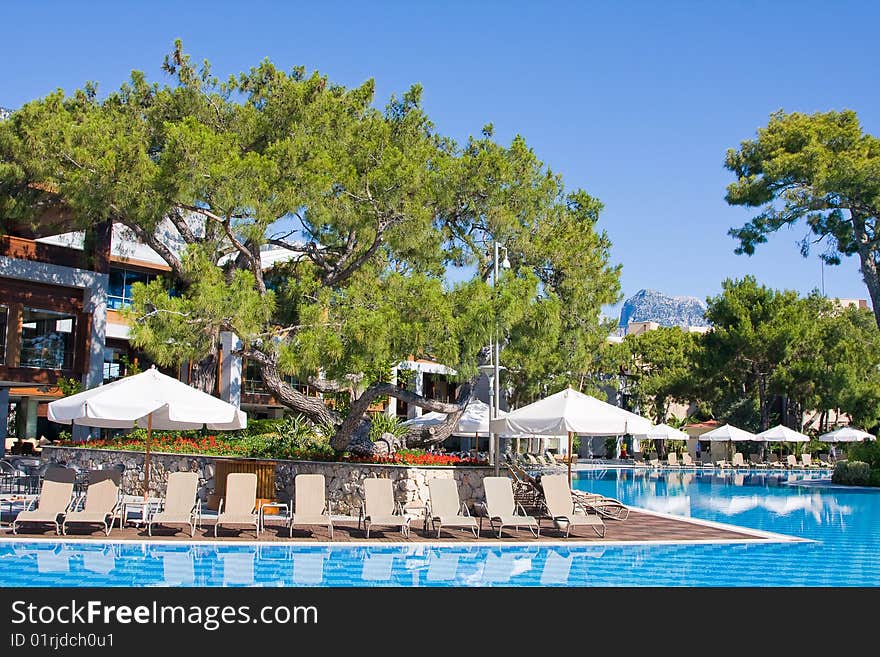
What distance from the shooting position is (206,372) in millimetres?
24172

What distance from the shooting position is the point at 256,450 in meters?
18.5

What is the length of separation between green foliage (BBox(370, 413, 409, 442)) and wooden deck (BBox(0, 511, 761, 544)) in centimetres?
412

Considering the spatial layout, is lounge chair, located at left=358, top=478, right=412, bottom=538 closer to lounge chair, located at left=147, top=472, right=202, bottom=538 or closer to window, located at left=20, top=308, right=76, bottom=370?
lounge chair, located at left=147, top=472, right=202, bottom=538

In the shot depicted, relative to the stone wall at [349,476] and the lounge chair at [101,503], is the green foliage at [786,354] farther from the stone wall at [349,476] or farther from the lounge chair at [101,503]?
the lounge chair at [101,503]

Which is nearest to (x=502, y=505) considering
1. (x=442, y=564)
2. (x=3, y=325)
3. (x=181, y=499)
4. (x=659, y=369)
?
(x=442, y=564)

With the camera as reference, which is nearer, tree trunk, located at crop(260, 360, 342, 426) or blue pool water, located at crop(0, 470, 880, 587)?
blue pool water, located at crop(0, 470, 880, 587)

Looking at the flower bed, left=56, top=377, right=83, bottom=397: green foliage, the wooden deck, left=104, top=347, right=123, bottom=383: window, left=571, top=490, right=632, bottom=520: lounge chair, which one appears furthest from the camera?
left=104, top=347, right=123, bottom=383: window

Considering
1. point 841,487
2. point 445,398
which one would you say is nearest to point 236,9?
point 841,487

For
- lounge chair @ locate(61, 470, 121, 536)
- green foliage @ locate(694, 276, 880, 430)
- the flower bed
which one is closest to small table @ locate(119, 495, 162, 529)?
lounge chair @ locate(61, 470, 121, 536)

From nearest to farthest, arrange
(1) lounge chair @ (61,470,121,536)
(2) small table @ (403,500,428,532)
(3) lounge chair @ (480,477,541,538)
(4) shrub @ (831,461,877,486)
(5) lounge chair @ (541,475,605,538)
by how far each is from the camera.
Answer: (1) lounge chair @ (61,470,121,536)
(3) lounge chair @ (480,477,541,538)
(5) lounge chair @ (541,475,605,538)
(2) small table @ (403,500,428,532)
(4) shrub @ (831,461,877,486)

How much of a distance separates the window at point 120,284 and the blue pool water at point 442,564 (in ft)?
73.3

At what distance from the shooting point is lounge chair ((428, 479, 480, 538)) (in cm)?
1370

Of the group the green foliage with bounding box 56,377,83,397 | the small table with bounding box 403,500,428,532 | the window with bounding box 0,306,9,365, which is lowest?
the small table with bounding box 403,500,428,532
